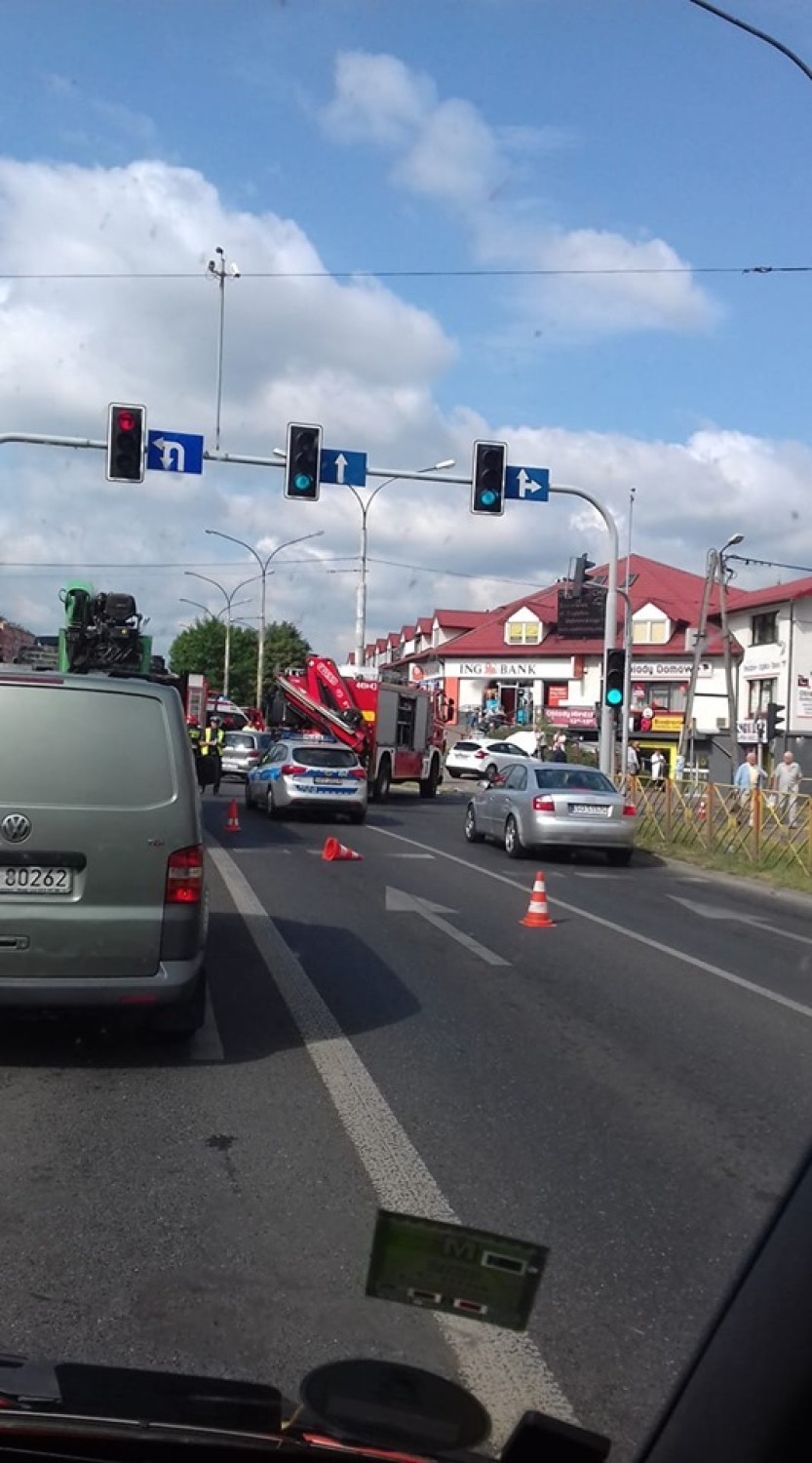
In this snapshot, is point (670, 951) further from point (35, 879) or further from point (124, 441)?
point (124, 441)

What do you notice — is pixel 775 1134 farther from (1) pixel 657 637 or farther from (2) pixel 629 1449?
(1) pixel 657 637

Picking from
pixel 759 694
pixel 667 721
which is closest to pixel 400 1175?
pixel 759 694

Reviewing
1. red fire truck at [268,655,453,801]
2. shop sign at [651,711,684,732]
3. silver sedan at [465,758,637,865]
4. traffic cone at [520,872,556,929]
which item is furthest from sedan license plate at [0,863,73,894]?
shop sign at [651,711,684,732]

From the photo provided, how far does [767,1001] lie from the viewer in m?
9.77

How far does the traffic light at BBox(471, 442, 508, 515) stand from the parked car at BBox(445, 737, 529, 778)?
29328 mm

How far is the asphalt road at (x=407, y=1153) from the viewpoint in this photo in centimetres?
400

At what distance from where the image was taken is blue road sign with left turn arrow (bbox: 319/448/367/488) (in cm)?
2281

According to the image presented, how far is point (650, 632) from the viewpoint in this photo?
71750 mm

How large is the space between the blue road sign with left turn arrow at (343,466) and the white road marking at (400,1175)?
42.1 ft

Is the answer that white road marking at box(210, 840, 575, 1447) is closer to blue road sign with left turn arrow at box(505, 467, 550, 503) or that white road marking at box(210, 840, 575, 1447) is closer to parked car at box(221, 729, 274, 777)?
blue road sign with left turn arrow at box(505, 467, 550, 503)

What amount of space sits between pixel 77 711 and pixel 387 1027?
2.73 metres

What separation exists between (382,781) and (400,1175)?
31.2 metres

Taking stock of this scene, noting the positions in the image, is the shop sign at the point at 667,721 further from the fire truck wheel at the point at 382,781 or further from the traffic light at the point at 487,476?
the traffic light at the point at 487,476

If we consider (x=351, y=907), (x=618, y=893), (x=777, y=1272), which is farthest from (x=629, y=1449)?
(x=618, y=893)
